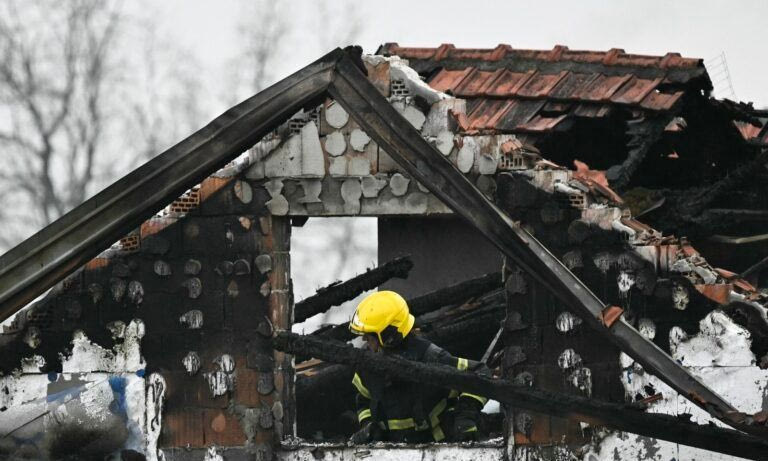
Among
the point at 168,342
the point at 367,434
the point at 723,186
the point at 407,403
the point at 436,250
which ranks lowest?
the point at 367,434

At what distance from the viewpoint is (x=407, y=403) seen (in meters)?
10.3

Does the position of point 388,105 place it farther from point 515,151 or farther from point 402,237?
point 402,237

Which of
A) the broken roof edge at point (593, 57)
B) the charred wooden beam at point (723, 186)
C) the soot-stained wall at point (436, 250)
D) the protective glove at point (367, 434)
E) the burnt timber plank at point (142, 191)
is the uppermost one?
the broken roof edge at point (593, 57)

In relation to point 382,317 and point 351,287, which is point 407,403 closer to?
point 382,317

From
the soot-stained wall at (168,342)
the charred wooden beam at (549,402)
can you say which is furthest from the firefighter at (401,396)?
the soot-stained wall at (168,342)

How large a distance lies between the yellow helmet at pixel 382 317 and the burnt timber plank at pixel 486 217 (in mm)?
1548

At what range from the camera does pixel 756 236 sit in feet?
44.2

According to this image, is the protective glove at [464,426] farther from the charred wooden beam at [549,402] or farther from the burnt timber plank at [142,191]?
the burnt timber plank at [142,191]

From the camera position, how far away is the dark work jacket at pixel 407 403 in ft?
33.2

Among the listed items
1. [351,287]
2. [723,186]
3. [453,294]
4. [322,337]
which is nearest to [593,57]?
[723,186]

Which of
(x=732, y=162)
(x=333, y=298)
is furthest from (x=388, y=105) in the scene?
(x=732, y=162)

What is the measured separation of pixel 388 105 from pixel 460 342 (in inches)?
171

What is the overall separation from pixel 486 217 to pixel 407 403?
7.30ft

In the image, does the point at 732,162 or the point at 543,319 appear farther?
the point at 732,162
